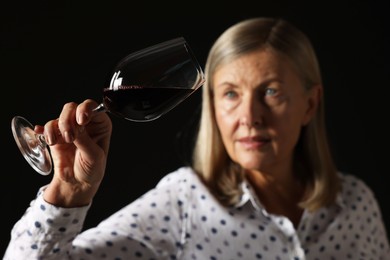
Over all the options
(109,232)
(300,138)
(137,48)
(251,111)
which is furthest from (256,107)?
(137,48)

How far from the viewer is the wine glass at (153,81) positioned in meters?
1.34

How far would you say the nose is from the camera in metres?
2.06

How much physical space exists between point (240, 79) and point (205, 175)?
1.12ft

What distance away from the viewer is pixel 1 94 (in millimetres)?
2334

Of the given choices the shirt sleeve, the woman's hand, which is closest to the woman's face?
the shirt sleeve

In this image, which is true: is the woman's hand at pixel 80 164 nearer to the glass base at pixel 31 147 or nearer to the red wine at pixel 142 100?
the glass base at pixel 31 147

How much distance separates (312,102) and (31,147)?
1073 mm

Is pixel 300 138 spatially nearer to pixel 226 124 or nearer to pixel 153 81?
pixel 226 124

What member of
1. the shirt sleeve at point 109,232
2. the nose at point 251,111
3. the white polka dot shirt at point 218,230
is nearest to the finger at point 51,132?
the shirt sleeve at point 109,232

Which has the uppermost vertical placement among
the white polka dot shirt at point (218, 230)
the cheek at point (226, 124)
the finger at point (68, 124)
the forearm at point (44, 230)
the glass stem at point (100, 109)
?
the glass stem at point (100, 109)

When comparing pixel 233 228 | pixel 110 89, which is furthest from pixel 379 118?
pixel 110 89

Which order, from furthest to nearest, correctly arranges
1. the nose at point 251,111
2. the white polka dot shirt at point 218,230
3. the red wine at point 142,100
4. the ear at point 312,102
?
the ear at point 312,102, the nose at point 251,111, the white polka dot shirt at point 218,230, the red wine at point 142,100

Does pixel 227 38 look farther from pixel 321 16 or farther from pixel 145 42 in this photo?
pixel 321 16

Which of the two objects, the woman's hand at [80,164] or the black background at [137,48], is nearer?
the woman's hand at [80,164]
